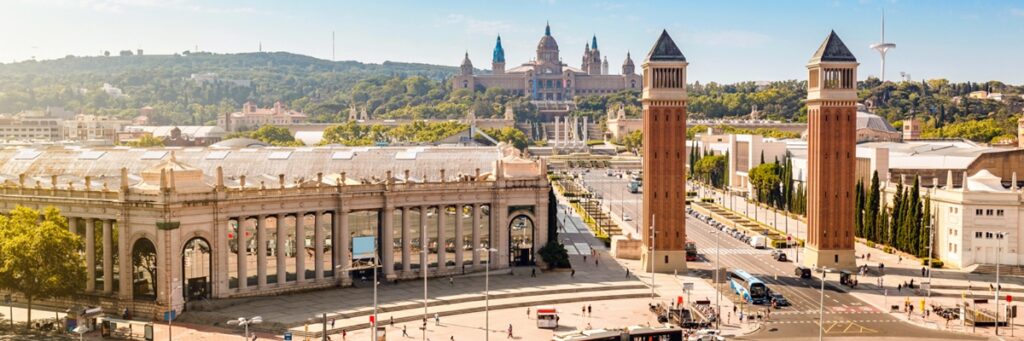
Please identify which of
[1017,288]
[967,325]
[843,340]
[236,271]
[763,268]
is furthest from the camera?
[763,268]

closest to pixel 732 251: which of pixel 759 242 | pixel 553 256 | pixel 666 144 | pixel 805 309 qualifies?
pixel 759 242

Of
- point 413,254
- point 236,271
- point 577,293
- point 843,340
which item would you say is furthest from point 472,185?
point 843,340

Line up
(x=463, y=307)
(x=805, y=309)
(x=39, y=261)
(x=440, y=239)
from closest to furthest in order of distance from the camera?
1. (x=39, y=261)
2. (x=463, y=307)
3. (x=805, y=309)
4. (x=440, y=239)

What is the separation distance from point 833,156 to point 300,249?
5633 cm

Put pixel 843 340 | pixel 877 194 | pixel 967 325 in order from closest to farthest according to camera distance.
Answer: pixel 843 340, pixel 967 325, pixel 877 194

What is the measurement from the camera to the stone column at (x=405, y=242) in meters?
99.6

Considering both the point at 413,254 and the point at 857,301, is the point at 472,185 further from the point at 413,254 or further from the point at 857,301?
the point at 857,301

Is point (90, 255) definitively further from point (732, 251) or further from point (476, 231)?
point (732, 251)

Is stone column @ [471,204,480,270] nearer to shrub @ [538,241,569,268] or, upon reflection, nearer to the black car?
shrub @ [538,241,569,268]

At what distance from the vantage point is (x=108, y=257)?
85.8m

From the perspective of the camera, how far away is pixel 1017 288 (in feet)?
322

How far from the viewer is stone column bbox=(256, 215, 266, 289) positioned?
294 ft

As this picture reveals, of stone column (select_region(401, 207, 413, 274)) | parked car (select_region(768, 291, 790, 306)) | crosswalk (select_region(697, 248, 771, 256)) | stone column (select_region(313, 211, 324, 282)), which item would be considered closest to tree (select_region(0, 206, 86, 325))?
stone column (select_region(313, 211, 324, 282))

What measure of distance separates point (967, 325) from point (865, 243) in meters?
46.5
